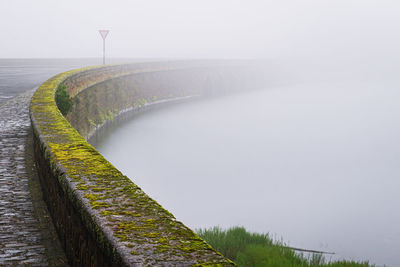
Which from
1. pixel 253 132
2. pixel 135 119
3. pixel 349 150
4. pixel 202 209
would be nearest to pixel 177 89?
pixel 253 132

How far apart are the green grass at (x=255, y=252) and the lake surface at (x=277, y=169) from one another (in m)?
4.75

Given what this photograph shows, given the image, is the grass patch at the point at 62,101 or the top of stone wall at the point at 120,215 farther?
the grass patch at the point at 62,101

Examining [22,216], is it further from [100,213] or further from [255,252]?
[255,252]

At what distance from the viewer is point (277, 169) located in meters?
29.8

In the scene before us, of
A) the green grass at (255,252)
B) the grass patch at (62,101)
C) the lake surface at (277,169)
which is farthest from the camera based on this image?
the lake surface at (277,169)

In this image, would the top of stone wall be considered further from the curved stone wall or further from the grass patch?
the grass patch

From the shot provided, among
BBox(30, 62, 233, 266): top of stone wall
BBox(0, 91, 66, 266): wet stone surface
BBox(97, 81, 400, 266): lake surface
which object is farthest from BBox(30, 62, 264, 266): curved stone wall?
BBox(97, 81, 400, 266): lake surface

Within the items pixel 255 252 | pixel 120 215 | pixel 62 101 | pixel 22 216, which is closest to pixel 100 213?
pixel 120 215

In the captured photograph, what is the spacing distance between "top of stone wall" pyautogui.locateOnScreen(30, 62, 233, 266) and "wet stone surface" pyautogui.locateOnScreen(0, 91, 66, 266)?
25.2 inches

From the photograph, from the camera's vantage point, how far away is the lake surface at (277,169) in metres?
19.7

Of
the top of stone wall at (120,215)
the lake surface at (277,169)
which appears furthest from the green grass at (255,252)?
the top of stone wall at (120,215)

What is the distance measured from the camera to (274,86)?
74250mm

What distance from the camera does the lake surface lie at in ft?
64.5

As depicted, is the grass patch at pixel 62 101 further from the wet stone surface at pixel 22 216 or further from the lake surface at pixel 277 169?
the lake surface at pixel 277 169
